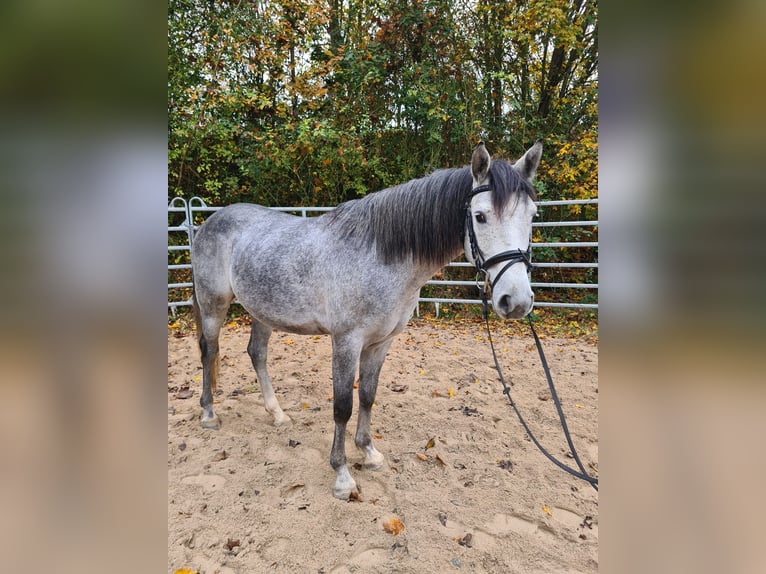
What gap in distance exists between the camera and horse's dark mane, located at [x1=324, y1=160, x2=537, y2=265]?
6.53ft

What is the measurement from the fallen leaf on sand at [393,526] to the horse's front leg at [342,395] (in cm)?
31

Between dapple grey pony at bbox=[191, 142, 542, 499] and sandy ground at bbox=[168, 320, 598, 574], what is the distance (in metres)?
0.28

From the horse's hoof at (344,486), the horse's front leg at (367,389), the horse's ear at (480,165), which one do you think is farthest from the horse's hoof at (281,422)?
the horse's ear at (480,165)

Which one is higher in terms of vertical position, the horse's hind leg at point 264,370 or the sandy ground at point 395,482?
the horse's hind leg at point 264,370

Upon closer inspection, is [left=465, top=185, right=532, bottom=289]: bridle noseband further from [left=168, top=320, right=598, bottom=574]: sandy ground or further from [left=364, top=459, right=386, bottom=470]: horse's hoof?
[left=364, top=459, right=386, bottom=470]: horse's hoof

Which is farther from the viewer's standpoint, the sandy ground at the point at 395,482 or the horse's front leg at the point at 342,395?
the horse's front leg at the point at 342,395

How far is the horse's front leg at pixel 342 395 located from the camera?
7.32 ft

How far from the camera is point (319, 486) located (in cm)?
232

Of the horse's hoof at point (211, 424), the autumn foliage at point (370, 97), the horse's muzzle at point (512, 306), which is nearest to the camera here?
the horse's muzzle at point (512, 306)

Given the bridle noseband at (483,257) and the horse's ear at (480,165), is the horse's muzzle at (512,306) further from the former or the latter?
the horse's ear at (480,165)

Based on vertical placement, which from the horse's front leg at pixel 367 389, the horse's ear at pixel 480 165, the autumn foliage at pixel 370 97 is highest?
the autumn foliage at pixel 370 97

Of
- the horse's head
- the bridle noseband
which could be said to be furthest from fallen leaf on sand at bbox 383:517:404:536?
the bridle noseband
